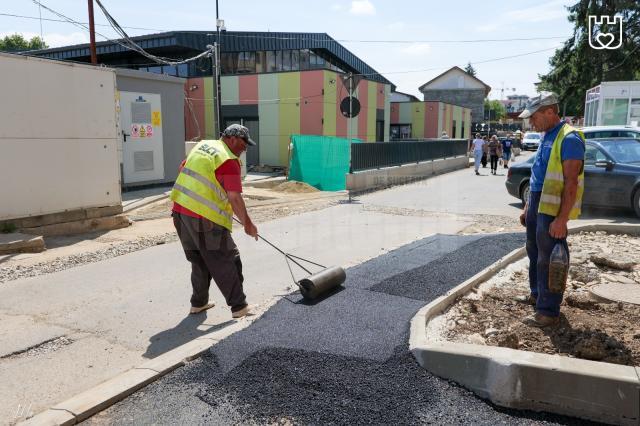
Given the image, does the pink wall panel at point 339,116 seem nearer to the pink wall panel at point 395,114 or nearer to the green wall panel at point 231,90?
the green wall panel at point 231,90

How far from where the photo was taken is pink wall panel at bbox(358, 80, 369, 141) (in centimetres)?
2878

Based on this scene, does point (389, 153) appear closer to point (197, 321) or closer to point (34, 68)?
point (34, 68)

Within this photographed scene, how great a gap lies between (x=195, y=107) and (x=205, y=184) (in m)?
24.9

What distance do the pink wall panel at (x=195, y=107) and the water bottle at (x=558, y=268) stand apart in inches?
998

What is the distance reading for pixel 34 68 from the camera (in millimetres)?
8523

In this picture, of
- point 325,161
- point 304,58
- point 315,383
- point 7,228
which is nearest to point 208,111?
point 304,58

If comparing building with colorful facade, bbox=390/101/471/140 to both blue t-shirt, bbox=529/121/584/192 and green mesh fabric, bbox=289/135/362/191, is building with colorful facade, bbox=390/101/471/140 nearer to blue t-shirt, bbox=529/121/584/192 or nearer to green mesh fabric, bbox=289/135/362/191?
green mesh fabric, bbox=289/135/362/191

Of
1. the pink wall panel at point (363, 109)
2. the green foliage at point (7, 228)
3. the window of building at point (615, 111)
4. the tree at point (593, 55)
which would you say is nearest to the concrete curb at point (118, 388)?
the green foliage at point (7, 228)

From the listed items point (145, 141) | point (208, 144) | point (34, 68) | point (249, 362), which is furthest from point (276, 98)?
point (249, 362)

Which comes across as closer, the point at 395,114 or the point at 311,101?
the point at 311,101

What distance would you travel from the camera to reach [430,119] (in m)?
42.1

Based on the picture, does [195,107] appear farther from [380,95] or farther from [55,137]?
[55,137]

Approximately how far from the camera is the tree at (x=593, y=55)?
129 feet

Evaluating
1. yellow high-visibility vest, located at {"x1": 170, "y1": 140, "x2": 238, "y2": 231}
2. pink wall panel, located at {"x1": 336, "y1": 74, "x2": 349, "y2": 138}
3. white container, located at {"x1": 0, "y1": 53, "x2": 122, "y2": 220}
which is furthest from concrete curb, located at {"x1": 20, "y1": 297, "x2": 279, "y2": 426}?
pink wall panel, located at {"x1": 336, "y1": 74, "x2": 349, "y2": 138}
